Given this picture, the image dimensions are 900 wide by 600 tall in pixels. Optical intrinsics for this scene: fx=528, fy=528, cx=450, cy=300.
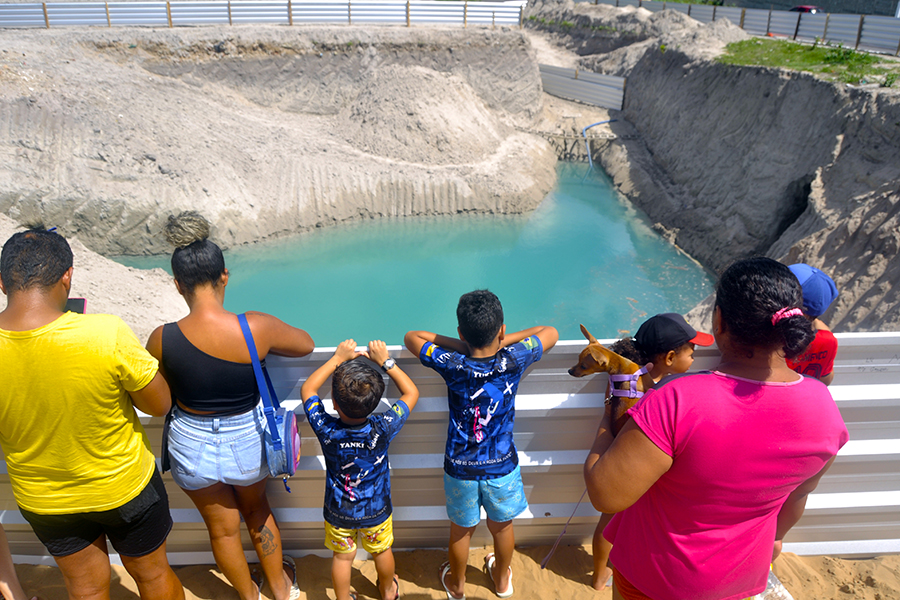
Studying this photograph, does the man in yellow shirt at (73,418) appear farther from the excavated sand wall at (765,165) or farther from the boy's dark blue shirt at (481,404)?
the excavated sand wall at (765,165)

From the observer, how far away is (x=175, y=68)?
15555 mm

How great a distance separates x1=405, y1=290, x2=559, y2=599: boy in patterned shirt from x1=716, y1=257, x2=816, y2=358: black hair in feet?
3.13

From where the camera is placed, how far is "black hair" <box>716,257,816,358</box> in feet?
4.75

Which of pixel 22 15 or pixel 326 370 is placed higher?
pixel 22 15

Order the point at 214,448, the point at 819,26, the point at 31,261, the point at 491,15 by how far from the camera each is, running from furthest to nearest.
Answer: the point at 491,15 < the point at 819,26 < the point at 214,448 < the point at 31,261

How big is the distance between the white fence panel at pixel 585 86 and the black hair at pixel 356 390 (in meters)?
18.8

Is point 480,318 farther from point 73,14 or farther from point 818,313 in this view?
point 73,14

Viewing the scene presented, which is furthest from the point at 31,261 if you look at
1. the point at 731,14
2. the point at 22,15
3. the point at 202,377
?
the point at 731,14

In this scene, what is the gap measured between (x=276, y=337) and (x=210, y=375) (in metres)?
0.30

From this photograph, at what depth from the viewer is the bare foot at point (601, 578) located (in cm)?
277

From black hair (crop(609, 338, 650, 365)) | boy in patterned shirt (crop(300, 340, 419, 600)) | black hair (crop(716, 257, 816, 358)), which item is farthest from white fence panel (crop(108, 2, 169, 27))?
black hair (crop(716, 257, 816, 358))

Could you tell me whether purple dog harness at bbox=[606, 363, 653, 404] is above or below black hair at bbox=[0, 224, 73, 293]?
below

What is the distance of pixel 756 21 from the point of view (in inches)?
795

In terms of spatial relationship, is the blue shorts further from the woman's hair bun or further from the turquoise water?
the turquoise water
